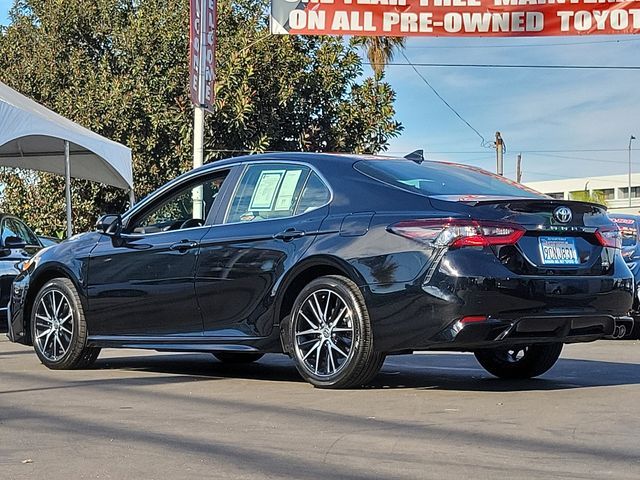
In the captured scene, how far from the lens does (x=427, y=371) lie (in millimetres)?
8352

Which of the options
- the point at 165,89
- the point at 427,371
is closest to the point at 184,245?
the point at 427,371

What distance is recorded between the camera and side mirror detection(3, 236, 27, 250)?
494 inches

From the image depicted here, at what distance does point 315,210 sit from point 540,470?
9.77 ft

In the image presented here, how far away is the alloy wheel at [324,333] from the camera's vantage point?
6770 mm

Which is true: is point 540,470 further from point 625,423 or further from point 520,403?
point 520,403

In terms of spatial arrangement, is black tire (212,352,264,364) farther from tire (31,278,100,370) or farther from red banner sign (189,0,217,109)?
red banner sign (189,0,217,109)

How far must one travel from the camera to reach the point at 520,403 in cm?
636

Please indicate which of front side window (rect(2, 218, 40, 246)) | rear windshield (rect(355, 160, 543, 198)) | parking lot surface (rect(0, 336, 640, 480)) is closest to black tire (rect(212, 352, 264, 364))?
parking lot surface (rect(0, 336, 640, 480))

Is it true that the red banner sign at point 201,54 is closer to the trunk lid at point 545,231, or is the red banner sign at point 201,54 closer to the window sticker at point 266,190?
the window sticker at point 266,190

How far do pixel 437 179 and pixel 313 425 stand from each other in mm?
2167

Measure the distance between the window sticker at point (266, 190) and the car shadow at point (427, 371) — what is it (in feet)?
4.11

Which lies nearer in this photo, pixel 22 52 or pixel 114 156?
pixel 114 156

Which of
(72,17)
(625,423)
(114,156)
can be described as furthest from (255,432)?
Result: (72,17)

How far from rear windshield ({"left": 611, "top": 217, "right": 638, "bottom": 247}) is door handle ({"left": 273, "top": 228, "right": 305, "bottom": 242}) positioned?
6547 millimetres
